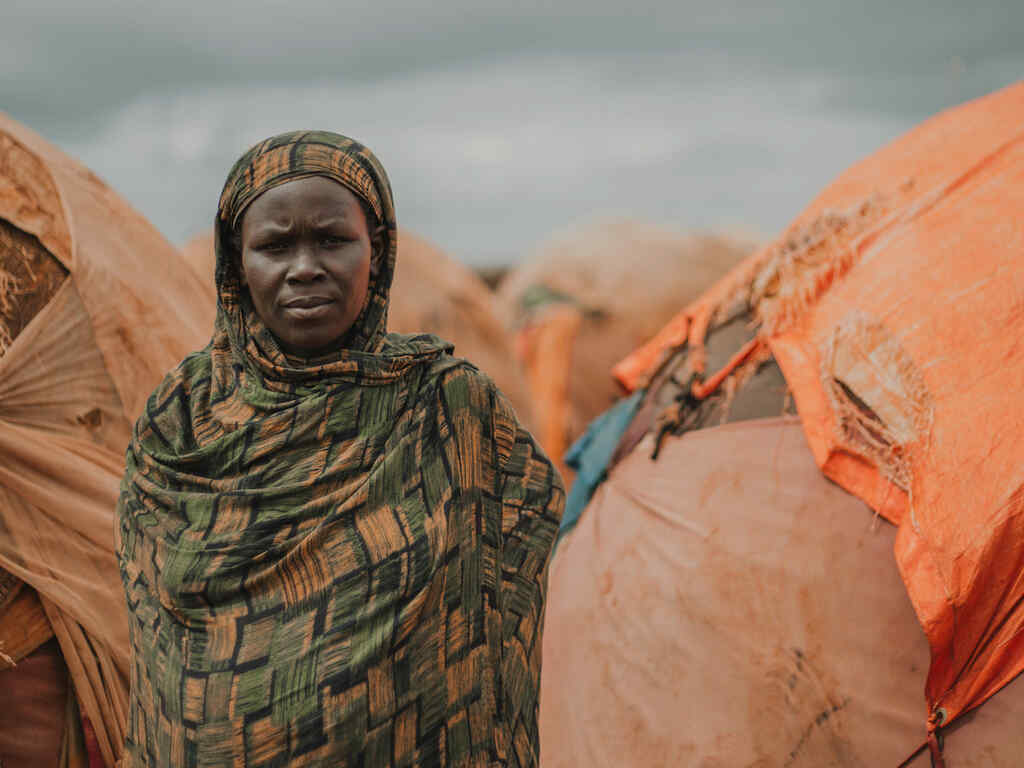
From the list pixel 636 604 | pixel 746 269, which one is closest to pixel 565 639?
pixel 636 604

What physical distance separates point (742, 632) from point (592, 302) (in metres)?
4.61

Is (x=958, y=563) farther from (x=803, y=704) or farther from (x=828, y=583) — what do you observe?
(x=803, y=704)

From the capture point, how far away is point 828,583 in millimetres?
2254

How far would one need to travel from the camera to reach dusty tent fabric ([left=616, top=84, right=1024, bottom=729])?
6.67 feet

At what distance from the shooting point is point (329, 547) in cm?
148

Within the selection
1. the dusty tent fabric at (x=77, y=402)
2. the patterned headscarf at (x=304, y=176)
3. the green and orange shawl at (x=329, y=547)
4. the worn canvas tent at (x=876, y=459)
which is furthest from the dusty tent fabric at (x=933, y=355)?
the dusty tent fabric at (x=77, y=402)

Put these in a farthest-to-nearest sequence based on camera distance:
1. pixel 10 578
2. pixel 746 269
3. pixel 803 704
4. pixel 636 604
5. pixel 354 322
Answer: pixel 746 269 → pixel 636 604 → pixel 803 704 → pixel 10 578 → pixel 354 322

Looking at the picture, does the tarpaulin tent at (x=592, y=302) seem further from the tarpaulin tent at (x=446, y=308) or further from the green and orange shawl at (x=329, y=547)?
the green and orange shawl at (x=329, y=547)

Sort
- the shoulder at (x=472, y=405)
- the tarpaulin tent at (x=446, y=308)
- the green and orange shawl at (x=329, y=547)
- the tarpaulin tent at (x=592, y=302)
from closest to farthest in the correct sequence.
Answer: the green and orange shawl at (x=329, y=547)
the shoulder at (x=472, y=405)
the tarpaulin tent at (x=446, y=308)
the tarpaulin tent at (x=592, y=302)

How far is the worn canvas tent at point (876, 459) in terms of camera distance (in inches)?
80.6

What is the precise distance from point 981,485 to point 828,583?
404 mm

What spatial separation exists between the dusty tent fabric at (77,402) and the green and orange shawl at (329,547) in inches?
18.3

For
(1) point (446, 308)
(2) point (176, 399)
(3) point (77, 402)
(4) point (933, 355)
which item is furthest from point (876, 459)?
(1) point (446, 308)

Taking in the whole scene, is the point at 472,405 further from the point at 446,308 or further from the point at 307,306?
the point at 446,308
